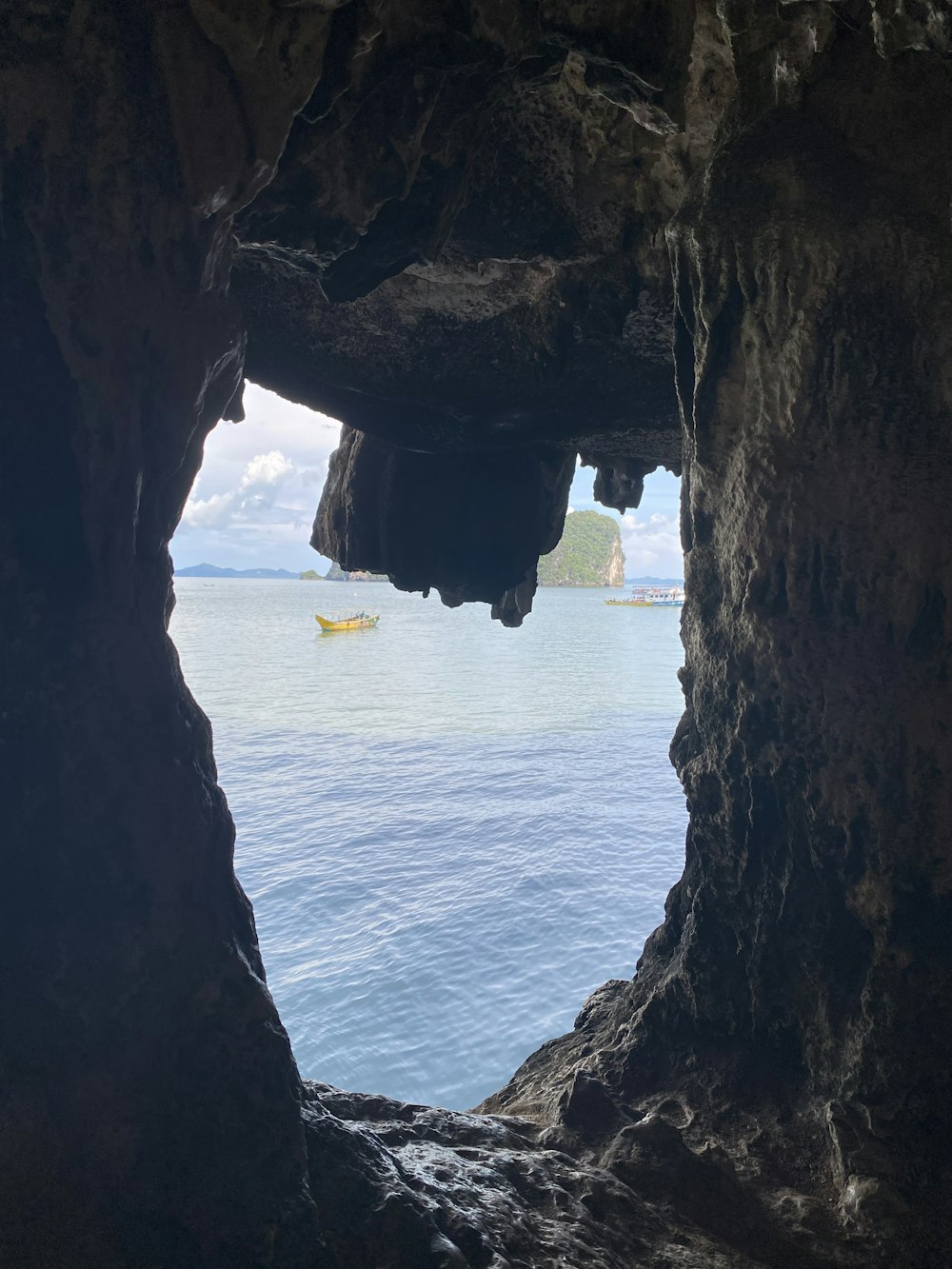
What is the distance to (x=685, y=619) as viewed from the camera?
469 cm

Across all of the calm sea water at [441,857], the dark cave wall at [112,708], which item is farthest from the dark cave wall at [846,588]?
the calm sea water at [441,857]

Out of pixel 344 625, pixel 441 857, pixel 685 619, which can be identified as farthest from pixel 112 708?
pixel 344 625

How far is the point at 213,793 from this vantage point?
3.47 meters

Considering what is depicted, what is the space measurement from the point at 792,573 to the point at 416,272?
310cm

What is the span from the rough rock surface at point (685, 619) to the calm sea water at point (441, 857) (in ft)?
30.2

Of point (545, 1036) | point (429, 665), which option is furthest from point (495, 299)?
point (429, 665)

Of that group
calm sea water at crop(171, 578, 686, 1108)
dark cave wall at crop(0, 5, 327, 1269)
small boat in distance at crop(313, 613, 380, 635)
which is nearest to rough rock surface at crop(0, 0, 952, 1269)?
dark cave wall at crop(0, 5, 327, 1269)

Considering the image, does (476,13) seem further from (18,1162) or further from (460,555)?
(460,555)

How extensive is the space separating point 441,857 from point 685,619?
16.3 m

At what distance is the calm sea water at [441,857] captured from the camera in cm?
1406

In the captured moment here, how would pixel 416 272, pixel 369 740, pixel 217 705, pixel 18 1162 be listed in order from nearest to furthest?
pixel 18 1162
pixel 416 272
pixel 369 740
pixel 217 705

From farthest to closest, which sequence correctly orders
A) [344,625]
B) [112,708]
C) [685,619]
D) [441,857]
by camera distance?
[344,625] < [441,857] < [685,619] < [112,708]

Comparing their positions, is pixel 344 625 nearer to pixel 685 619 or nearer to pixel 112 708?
pixel 685 619

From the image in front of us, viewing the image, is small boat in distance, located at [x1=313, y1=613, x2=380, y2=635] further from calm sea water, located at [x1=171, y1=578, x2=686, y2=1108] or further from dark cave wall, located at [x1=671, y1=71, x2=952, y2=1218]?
dark cave wall, located at [x1=671, y1=71, x2=952, y2=1218]
